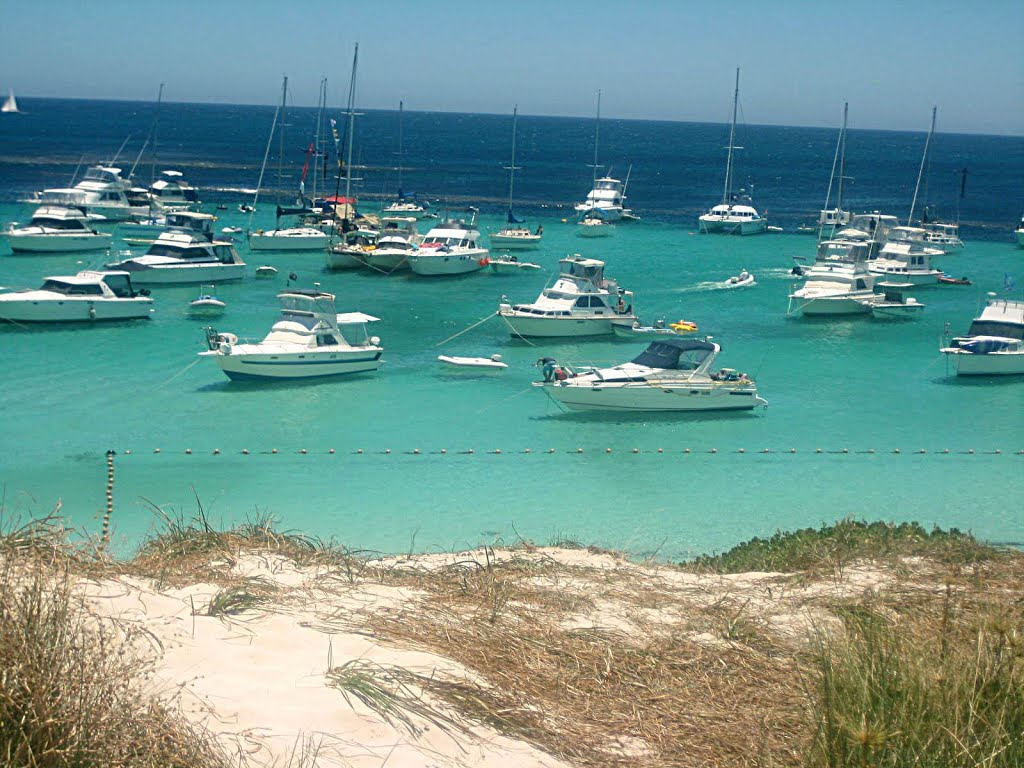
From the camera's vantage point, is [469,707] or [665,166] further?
[665,166]

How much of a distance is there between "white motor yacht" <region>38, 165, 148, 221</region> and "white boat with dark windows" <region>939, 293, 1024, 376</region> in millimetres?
42493

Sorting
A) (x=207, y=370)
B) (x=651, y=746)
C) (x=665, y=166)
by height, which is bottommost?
(x=207, y=370)

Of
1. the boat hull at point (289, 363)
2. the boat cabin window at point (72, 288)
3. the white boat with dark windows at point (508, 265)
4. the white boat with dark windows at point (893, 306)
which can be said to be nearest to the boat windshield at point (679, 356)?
the boat hull at point (289, 363)

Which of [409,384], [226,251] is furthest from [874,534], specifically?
[226,251]

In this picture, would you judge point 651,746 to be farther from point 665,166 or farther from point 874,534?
point 665,166

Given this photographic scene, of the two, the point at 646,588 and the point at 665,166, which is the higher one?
the point at 665,166

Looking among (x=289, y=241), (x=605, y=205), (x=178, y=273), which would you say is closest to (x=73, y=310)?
(x=178, y=273)

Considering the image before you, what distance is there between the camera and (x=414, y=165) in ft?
374

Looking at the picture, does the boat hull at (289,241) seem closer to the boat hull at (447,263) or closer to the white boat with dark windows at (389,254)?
the white boat with dark windows at (389,254)

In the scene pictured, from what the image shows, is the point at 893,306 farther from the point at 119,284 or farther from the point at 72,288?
the point at 72,288

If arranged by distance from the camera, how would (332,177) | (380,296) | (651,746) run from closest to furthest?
(651,746)
(380,296)
(332,177)

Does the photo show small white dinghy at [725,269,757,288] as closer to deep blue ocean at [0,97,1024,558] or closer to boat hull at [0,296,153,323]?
deep blue ocean at [0,97,1024,558]

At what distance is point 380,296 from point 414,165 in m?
76.0

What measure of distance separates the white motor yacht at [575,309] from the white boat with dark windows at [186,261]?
13.7 metres
